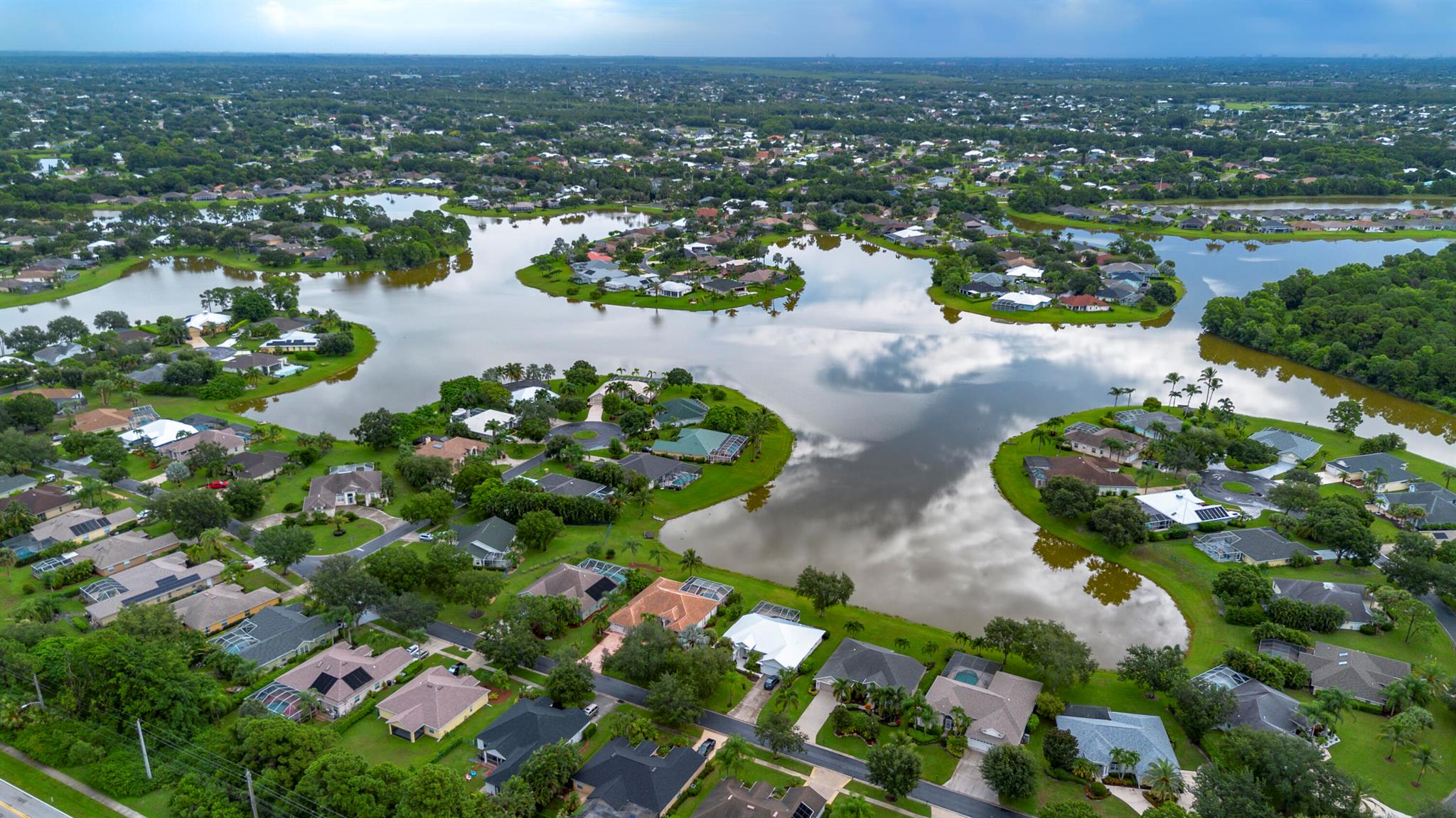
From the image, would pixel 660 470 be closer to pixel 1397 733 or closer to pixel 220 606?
pixel 220 606

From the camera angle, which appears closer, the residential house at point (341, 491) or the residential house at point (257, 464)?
the residential house at point (341, 491)

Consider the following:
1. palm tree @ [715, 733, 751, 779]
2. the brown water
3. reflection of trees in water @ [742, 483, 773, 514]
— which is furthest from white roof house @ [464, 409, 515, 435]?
palm tree @ [715, 733, 751, 779]

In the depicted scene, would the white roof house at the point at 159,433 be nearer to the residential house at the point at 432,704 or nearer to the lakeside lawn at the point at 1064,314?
the residential house at the point at 432,704

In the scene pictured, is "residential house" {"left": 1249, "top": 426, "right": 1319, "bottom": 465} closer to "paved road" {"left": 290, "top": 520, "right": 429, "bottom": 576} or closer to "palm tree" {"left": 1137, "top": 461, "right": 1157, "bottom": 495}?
"palm tree" {"left": 1137, "top": 461, "right": 1157, "bottom": 495}

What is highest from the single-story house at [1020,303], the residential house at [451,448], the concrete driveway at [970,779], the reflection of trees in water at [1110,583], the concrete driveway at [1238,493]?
the single-story house at [1020,303]

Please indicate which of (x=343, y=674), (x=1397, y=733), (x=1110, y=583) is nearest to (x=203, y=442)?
(x=343, y=674)

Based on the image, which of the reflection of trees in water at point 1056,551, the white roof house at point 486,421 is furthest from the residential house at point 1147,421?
the white roof house at point 486,421
